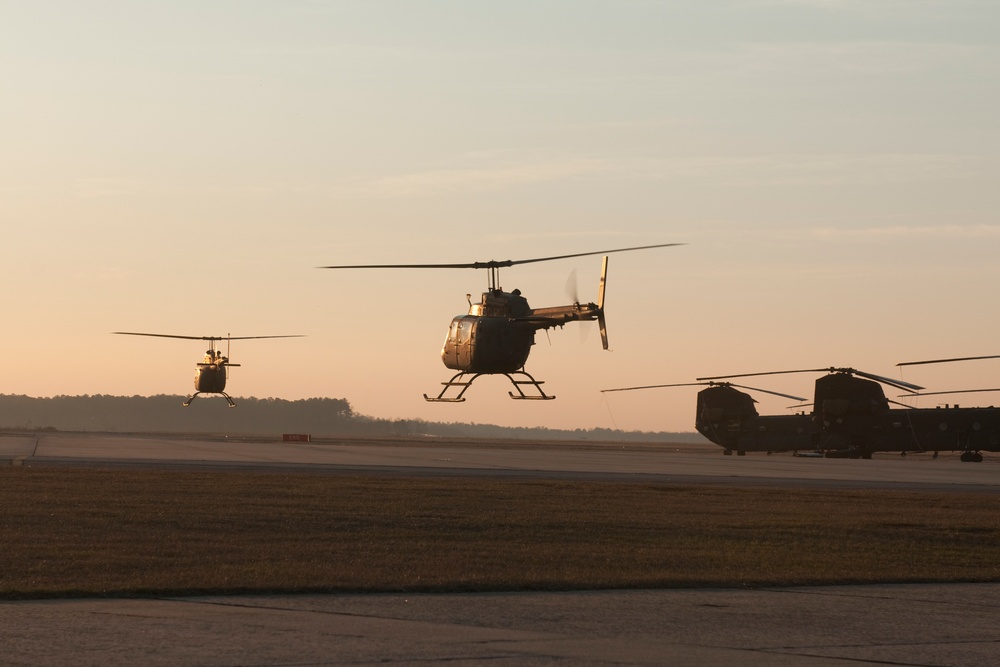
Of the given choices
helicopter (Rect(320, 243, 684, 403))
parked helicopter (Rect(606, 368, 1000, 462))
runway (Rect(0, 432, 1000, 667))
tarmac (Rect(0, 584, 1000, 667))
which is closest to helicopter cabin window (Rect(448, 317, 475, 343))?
helicopter (Rect(320, 243, 684, 403))

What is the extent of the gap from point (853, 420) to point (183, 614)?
5904 cm

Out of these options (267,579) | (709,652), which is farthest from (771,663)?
(267,579)

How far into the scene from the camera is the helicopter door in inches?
1905

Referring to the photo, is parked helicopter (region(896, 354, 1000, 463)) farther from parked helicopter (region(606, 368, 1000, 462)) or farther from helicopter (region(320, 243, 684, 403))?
helicopter (region(320, 243, 684, 403))

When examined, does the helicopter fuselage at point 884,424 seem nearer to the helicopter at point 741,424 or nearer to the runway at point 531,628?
the helicopter at point 741,424

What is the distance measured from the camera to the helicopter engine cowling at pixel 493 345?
47719mm

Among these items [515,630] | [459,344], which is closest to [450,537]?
[515,630]

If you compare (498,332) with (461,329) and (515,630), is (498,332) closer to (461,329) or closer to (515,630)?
(461,329)

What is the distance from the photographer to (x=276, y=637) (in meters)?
10.2

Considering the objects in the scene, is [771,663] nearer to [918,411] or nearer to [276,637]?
[276,637]

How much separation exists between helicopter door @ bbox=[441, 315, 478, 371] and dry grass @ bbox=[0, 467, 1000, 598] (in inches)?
683

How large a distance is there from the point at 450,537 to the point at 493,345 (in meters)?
28.7

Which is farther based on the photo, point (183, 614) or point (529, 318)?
point (529, 318)

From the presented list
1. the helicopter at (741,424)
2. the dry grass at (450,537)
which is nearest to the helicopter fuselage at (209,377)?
the helicopter at (741,424)
